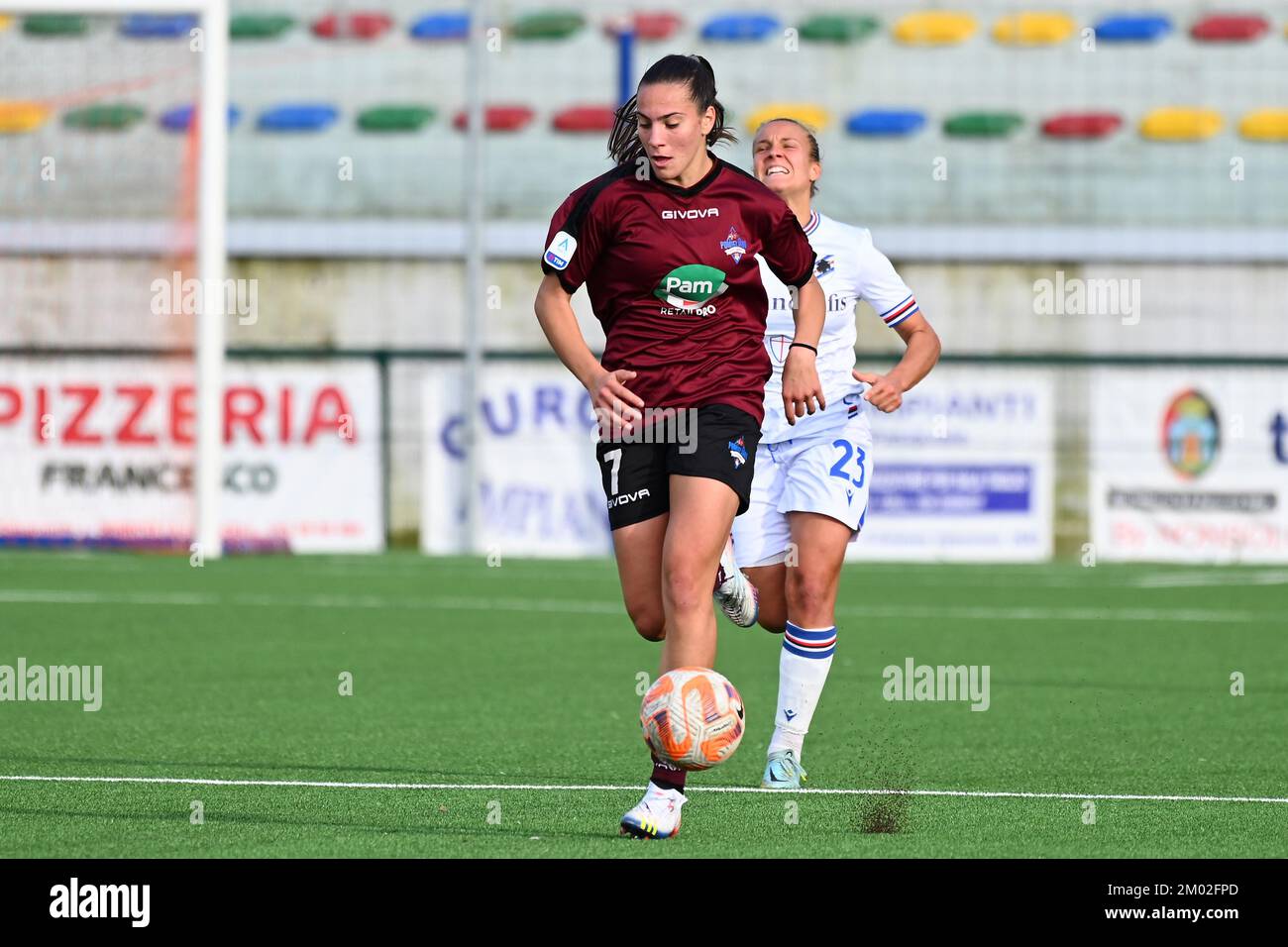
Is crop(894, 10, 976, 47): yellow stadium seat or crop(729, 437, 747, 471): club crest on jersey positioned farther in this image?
crop(894, 10, 976, 47): yellow stadium seat

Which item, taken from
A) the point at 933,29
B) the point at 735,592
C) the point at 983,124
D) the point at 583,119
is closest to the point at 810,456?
the point at 735,592

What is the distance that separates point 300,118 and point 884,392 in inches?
A: 845

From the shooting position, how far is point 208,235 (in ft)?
66.0

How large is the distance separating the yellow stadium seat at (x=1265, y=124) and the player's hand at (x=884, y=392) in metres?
20.4

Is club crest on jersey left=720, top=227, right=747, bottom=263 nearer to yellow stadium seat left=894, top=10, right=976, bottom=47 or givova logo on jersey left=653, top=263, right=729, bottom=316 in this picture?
givova logo on jersey left=653, top=263, right=729, bottom=316

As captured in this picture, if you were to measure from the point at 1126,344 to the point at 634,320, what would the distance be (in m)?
19.2

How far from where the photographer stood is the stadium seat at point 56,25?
2025 cm

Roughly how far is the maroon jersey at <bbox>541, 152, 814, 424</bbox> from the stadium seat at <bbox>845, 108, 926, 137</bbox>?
21098 millimetres

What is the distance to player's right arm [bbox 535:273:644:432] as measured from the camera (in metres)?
6.52

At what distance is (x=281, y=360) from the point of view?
23.6 m

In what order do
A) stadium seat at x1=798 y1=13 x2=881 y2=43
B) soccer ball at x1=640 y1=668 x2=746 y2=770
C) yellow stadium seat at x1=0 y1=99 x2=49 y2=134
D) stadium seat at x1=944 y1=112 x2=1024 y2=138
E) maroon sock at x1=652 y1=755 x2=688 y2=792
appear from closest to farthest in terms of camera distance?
soccer ball at x1=640 y1=668 x2=746 y2=770 < maroon sock at x1=652 y1=755 x2=688 y2=792 < yellow stadium seat at x1=0 y1=99 x2=49 y2=134 < stadium seat at x1=944 y1=112 x2=1024 y2=138 < stadium seat at x1=798 y1=13 x2=881 y2=43

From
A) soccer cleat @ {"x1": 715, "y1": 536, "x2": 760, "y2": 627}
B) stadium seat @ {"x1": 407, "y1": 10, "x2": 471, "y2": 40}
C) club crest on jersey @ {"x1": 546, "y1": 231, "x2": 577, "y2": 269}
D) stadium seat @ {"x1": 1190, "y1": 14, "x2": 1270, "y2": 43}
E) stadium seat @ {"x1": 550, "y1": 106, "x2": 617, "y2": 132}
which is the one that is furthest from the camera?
stadium seat @ {"x1": 407, "y1": 10, "x2": 471, "y2": 40}

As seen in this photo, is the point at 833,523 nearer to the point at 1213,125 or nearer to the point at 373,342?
the point at 373,342

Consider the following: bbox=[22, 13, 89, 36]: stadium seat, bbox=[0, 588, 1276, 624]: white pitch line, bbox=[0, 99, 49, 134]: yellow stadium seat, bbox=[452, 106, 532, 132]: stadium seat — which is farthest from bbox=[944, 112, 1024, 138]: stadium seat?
bbox=[0, 588, 1276, 624]: white pitch line
